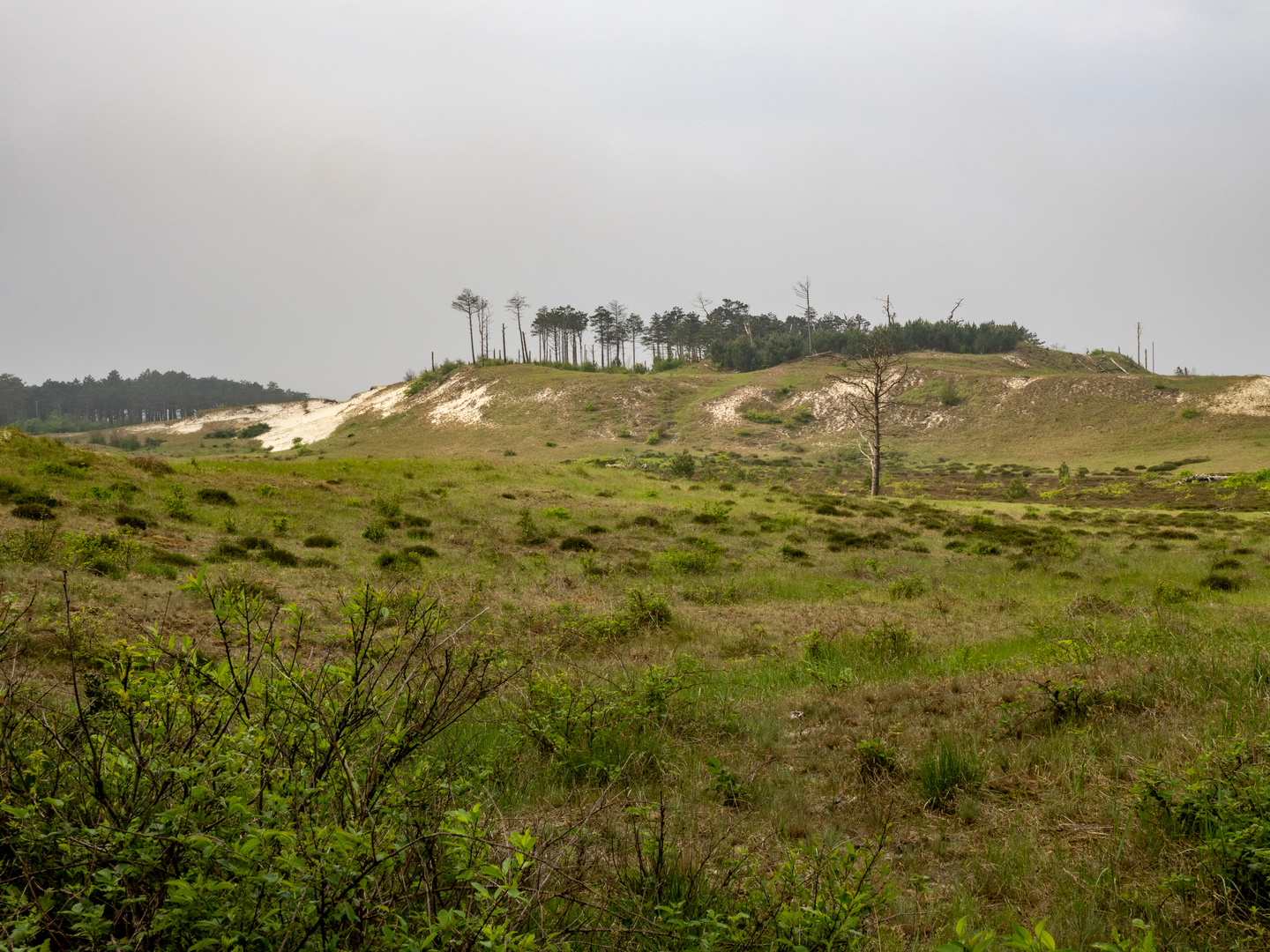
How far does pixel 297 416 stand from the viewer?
3588 inches

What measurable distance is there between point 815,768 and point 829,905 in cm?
270

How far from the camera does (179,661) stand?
3.08 metres

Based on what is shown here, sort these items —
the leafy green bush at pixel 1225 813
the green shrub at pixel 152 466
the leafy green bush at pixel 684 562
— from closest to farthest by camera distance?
the leafy green bush at pixel 1225 813
the leafy green bush at pixel 684 562
the green shrub at pixel 152 466

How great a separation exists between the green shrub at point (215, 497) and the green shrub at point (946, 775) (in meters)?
19.6

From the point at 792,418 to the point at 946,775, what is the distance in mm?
65026

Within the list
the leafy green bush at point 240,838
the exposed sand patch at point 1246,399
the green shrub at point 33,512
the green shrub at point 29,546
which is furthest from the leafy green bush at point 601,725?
the exposed sand patch at point 1246,399

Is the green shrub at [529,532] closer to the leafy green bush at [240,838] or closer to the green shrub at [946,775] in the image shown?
the green shrub at [946,775]

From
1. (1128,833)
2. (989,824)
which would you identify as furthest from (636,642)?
(1128,833)

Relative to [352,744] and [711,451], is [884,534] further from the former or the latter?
[711,451]

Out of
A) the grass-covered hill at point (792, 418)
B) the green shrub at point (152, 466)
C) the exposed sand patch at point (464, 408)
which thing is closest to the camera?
the green shrub at point (152, 466)

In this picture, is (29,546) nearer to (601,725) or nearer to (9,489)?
(9,489)

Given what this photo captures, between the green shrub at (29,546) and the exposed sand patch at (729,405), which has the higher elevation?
the exposed sand patch at (729,405)

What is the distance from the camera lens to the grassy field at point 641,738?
2.34 metres

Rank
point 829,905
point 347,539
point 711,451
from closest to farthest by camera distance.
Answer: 1. point 829,905
2. point 347,539
3. point 711,451
